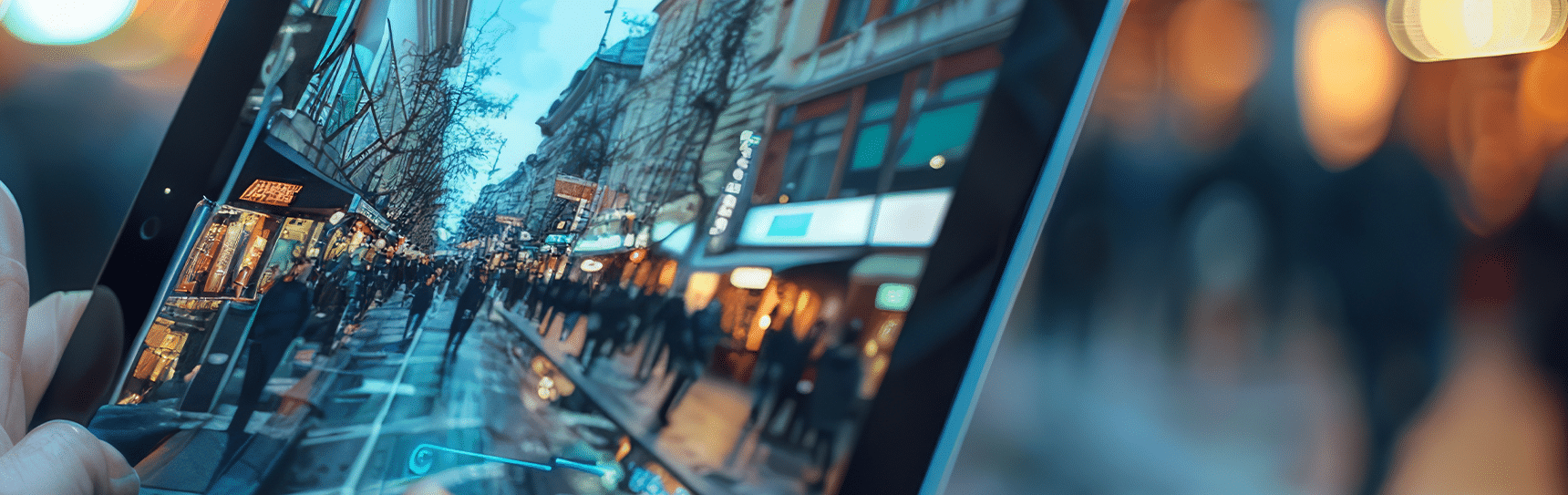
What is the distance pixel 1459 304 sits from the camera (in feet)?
2.71

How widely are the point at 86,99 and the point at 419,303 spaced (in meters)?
0.66

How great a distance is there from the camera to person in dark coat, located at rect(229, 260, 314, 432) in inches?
17.2

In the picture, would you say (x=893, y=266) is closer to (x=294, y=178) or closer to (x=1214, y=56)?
(x=294, y=178)

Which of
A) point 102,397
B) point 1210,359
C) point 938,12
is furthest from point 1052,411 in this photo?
point 102,397

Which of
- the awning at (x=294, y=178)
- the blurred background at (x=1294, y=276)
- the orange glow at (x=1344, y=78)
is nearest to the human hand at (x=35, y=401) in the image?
the awning at (x=294, y=178)

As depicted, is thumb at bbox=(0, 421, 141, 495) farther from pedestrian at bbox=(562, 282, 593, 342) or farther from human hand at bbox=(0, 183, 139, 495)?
pedestrian at bbox=(562, 282, 593, 342)

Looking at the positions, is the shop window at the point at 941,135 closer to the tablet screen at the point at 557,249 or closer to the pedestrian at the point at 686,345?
the tablet screen at the point at 557,249

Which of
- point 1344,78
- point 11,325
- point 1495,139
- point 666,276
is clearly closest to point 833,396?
point 666,276

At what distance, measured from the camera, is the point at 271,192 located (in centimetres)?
46

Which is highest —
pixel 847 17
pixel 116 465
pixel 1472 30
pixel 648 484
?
pixel 1472 30

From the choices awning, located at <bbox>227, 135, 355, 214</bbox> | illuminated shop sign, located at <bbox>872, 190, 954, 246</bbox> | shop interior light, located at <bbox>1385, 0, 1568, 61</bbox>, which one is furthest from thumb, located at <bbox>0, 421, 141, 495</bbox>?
shop interior light, located at <bbox>1385, 0, 1568, 61</bbox>

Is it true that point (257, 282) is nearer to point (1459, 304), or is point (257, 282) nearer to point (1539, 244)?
point (1459, 304)

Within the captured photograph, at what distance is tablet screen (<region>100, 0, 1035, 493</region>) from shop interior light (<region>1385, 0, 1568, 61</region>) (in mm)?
816

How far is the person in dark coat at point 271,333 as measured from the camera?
0.44 metres
